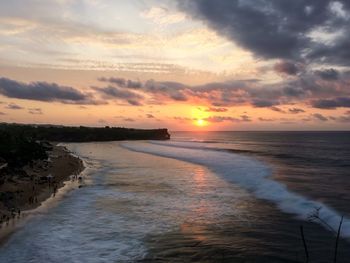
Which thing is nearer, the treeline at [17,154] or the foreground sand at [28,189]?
the foreground sand at [28,189]

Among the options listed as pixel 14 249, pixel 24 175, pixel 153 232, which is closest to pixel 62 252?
pixel 14 249

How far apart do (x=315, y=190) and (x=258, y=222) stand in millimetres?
12790

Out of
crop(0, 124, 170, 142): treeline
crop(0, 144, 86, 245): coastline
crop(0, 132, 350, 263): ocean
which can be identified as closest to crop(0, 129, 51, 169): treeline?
crop(0, 144, 86, 245): coastline

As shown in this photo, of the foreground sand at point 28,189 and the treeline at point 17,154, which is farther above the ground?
the treeline at point 17,154

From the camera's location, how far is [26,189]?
90.2 ft

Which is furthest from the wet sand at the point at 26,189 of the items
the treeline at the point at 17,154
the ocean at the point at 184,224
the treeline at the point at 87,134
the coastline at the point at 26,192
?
the treeline at the point at 87,134

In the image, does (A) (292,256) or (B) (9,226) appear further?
(B) (9,226)

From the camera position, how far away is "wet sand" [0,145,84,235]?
20841mm

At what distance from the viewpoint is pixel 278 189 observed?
3184 cm

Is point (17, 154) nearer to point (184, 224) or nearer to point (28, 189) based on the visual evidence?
point (28, 189)

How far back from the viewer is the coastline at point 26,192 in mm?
19777

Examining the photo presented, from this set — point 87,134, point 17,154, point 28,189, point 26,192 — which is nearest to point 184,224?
point 26,192

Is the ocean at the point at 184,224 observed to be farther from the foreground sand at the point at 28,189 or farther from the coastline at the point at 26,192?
the foreground sand at the point at 28,189

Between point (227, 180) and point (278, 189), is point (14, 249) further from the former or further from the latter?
point (227, 180)
